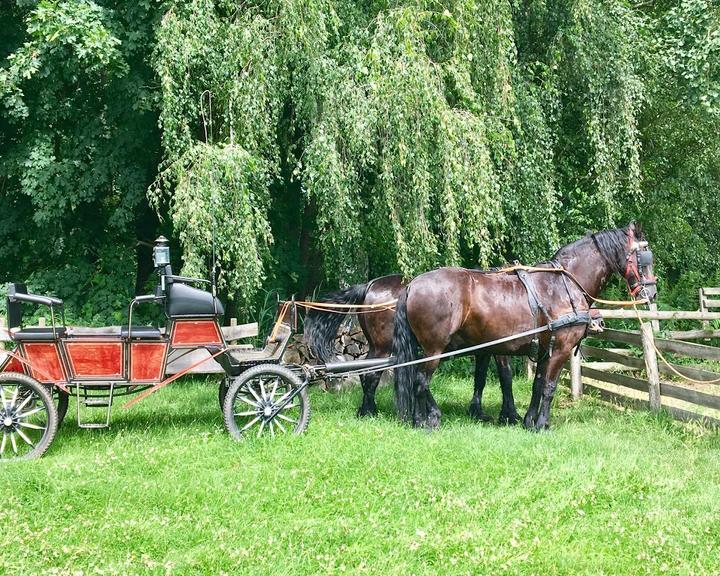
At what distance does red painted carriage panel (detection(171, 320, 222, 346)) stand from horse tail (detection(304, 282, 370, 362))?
1.74m

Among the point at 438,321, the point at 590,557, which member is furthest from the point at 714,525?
the point at 438,321

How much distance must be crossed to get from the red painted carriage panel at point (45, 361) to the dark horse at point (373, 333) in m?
2.74

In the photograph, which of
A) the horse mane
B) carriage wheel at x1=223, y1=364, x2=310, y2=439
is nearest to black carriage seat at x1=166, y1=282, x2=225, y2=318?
carriage wheel at x1=223, y1=364, x2=310, y2=439

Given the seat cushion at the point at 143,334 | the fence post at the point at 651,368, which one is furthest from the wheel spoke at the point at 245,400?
the fence post at the point at 651,368

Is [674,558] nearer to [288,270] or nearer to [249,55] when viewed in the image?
[249,55]

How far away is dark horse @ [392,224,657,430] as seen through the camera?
694 cm

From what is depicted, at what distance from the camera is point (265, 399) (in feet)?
21.4

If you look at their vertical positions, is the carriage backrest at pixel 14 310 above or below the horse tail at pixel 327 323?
above

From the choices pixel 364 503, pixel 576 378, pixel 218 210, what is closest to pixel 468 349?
pixel 364 503

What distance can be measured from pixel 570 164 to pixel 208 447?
786cm

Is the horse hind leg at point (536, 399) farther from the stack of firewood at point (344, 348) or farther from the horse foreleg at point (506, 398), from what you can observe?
the stack of firewood at point (344, 348)

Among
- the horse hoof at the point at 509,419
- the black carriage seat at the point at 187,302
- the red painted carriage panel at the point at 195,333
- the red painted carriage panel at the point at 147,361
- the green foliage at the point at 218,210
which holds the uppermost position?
the green foliage at the point at 218,210

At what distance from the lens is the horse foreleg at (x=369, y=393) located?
7738 mm

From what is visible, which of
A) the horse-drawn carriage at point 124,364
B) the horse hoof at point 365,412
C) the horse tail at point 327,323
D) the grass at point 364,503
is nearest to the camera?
the grass at point 364,503
